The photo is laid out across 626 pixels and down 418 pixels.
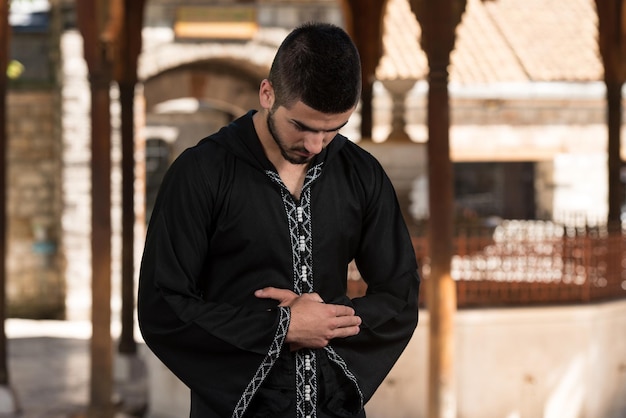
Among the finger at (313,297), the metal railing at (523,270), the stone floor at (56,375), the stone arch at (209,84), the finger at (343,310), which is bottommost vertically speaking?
the stone floor at (56,375)

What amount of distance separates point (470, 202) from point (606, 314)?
12.9m

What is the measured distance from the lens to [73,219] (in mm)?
13742

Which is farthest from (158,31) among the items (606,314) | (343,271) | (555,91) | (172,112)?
(343,271)

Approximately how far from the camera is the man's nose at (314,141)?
2229 mm

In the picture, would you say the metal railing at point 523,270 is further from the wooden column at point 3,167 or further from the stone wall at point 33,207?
the stone wall at point 33,207

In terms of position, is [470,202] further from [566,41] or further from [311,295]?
[311,295]

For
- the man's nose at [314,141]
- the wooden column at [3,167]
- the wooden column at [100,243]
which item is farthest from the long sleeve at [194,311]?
the wooden column at [3,167]

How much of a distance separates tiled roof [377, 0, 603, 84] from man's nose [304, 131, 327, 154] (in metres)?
13.8

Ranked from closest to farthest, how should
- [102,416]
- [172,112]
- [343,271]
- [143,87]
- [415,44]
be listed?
[343,271] → [102,416] → [143,87] → [415,44] → [172,112]

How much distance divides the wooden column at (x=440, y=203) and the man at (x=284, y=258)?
4.16 meters

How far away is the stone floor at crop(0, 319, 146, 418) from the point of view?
8234mm

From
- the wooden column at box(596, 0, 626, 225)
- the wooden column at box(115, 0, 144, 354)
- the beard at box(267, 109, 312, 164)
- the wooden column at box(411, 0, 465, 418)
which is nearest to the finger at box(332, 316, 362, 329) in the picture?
the beard at box(267, 109, 312, 164)

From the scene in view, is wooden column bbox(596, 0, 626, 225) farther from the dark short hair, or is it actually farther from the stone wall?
the dark short hair

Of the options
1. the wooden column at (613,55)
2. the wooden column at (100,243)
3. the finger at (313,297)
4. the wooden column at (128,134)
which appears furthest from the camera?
the wooden column at (613,55)
